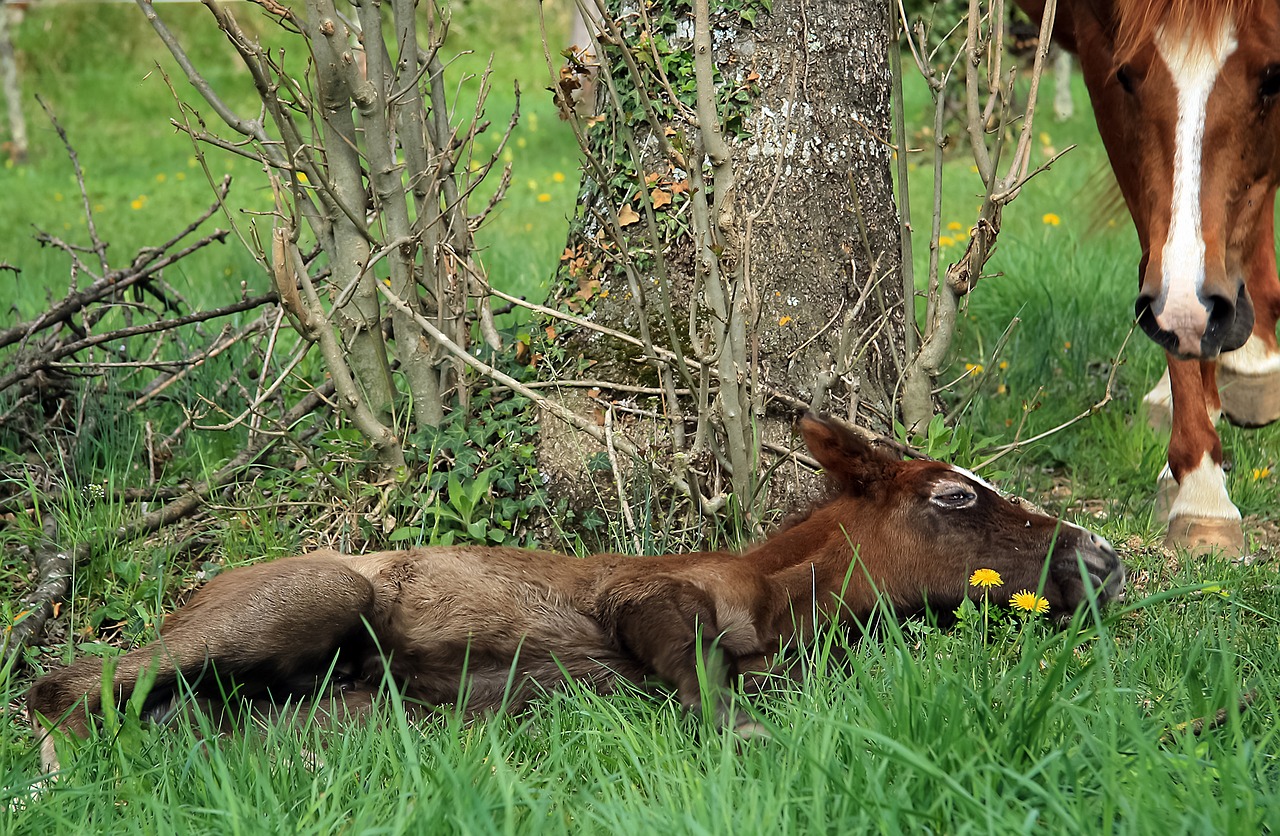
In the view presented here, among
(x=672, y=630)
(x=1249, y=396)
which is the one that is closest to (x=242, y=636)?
(x=672, y=630)

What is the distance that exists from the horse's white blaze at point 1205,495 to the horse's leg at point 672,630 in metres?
1.74

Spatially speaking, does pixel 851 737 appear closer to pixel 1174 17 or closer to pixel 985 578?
pixel 985 578

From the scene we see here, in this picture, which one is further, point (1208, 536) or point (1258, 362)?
point (1258, 362)

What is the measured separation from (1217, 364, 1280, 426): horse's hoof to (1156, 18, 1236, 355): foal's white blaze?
1287 mm

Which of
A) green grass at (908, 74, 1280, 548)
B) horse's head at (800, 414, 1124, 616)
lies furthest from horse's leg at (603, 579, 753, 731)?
green grass at (908, 74, 1280, 548)

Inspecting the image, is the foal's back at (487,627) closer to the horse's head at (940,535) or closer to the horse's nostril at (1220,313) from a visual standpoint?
the horse's head at (940,535)

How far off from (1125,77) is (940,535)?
1.50 meters

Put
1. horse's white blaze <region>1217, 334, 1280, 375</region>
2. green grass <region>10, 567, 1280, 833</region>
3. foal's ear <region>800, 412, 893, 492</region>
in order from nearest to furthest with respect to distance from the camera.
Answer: green grass <region>10, 567, 1280, 833</region> → foal's ear <region>800, 412, 893, 492</region> → horse's white blaze <region>1217, 334, 1280, 375</region>

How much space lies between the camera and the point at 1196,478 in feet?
12.5

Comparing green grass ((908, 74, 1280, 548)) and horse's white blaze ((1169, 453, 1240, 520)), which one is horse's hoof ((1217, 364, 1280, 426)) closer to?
green grass ((908, 74, 1280, 548))

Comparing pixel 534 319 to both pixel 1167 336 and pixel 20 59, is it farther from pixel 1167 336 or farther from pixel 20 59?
pixel 20 59

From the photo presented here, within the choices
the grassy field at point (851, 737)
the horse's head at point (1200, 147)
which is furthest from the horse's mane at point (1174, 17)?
the grassy field at point (851, 737)

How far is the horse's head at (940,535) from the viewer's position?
3078 mm

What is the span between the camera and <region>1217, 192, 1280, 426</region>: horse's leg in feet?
13.9
